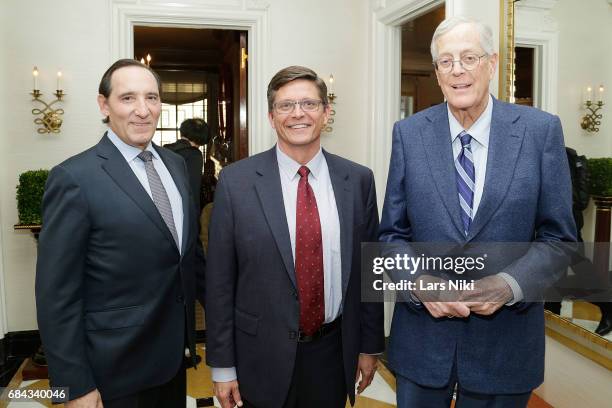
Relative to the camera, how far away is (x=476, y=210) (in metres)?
1.50

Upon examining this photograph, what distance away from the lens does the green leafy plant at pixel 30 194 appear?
3982 mm

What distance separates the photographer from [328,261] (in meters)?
1.83

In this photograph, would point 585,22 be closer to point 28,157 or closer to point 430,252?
point 430,252

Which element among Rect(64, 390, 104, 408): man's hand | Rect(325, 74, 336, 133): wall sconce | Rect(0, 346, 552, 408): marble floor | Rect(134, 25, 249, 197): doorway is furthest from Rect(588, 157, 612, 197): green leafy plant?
Rect(134, 25, 249, 197): doorway

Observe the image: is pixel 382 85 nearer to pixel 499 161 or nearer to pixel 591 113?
pixel 591 113

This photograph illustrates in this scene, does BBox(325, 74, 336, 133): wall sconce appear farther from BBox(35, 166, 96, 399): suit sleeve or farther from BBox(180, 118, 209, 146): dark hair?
BBox(35, 166, 96, 399): suit sleeve

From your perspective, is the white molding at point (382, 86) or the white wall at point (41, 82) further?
the white molding at point (382, 86)

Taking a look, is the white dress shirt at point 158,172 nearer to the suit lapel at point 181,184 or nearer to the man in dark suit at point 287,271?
the suit lapel at point 181,184

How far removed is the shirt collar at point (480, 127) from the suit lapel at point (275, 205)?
60cm

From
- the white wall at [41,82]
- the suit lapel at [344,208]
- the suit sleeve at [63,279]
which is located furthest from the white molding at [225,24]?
the suit sleeve at [63,279]

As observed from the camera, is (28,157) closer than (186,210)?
No

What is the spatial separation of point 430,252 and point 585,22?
2016 mm

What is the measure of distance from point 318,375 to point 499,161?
94 centimetres

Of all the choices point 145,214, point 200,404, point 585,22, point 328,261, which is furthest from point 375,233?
point 200,404
